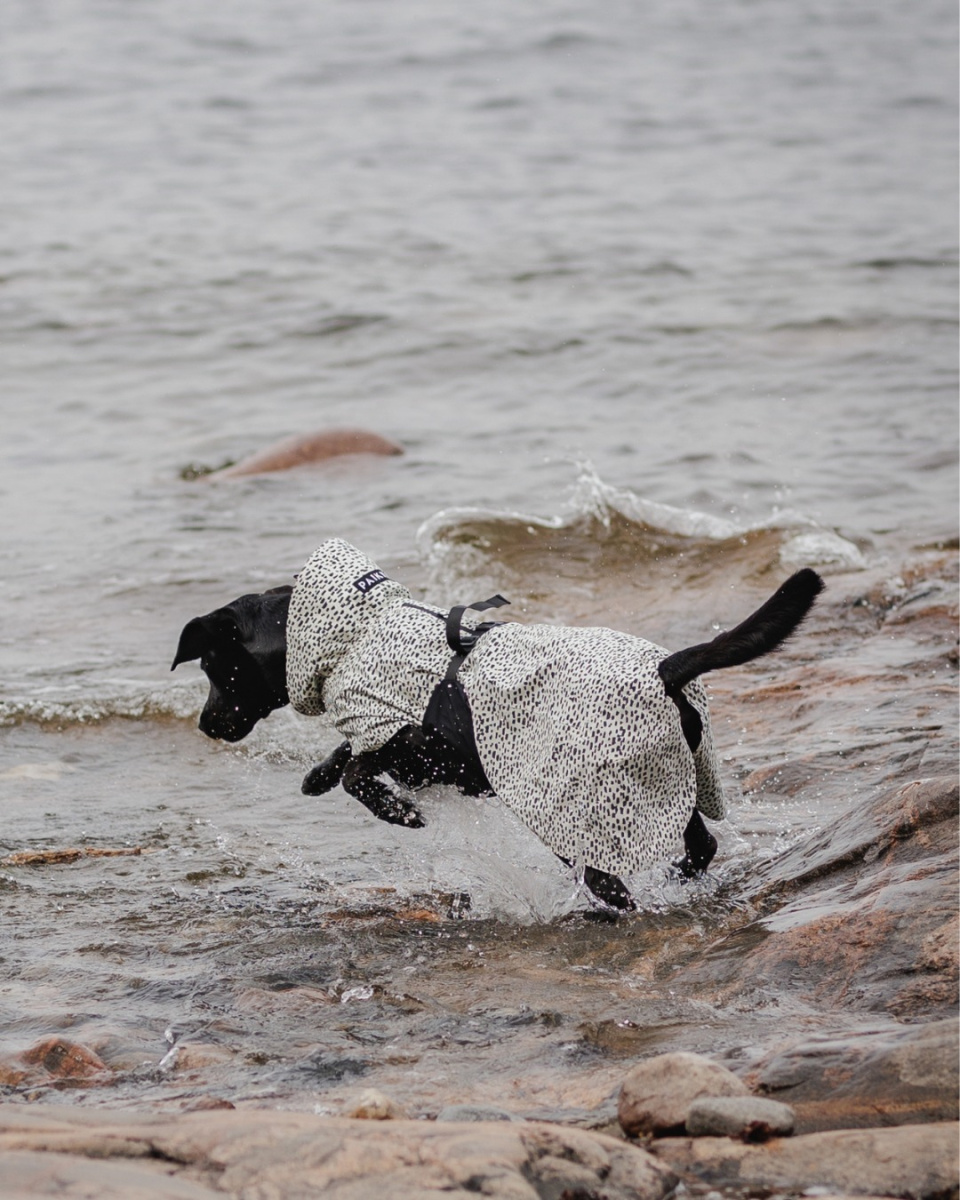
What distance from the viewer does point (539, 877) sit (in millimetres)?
4301

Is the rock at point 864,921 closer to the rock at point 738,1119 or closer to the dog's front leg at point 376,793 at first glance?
the rock at point 738,1119

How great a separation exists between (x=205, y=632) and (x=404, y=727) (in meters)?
0.73

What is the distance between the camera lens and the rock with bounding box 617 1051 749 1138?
263cm

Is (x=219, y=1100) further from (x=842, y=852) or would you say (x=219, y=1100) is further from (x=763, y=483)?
(x=763, y=483)

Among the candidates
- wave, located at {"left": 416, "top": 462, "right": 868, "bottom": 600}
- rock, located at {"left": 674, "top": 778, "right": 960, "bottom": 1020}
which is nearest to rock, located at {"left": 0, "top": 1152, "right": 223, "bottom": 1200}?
rock, located at {"left": 674, "top": 778, "right": 960, "bottom": 1020}

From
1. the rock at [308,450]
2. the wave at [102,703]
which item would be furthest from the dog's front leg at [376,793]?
the rock at [308,450]

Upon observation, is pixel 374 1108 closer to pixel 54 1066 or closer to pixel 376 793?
pixel 54 1066

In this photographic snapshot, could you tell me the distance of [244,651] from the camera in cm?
448

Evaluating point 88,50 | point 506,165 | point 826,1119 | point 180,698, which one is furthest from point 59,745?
point 88,50

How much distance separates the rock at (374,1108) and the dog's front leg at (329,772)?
1734 millimetres

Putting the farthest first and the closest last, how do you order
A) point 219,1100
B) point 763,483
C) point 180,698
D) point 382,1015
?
point 763,483
point 180,698
point 382,1015
point 219,1100

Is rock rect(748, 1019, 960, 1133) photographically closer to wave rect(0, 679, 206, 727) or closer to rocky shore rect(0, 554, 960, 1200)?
rocky shore rect(0, 554, 960, 1200)

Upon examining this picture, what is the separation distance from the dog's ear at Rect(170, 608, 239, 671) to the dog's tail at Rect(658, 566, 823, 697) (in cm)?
147

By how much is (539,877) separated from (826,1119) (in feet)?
5.59
